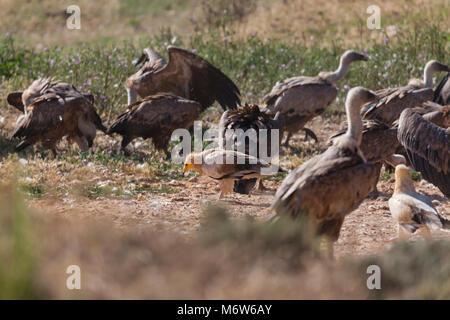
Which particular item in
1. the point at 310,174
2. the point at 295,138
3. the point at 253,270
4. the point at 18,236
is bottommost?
the point at 253,270

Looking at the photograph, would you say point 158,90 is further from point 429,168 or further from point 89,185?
point 429,168

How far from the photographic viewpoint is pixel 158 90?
399 inches

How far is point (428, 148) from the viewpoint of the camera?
7.45 m

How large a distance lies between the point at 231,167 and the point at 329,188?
7.10 ft

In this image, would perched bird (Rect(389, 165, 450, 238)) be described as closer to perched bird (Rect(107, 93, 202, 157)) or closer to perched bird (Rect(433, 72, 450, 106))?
perched bird (Rect(107, 93, 202, 157))

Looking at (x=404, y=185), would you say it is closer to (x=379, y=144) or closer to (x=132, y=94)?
(x=379, y=144)

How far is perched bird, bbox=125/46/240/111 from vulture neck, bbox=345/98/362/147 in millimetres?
4453

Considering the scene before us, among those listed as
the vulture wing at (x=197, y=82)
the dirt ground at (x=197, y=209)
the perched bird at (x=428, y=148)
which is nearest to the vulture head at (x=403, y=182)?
the dirt ground at (x=197, y=209)

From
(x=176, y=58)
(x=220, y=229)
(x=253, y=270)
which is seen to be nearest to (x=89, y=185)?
(x=176, y=58)

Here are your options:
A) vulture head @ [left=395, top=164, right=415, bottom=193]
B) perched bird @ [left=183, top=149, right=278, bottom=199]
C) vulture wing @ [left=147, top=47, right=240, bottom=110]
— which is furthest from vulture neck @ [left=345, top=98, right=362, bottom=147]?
vulture wing @ [left=147, top=47, right=240, bottom=110]

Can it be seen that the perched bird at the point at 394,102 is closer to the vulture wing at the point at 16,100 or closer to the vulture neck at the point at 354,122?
the vulture neck at the point at 354,122

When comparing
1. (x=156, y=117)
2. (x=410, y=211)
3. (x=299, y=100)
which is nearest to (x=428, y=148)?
(x=410, y=211)

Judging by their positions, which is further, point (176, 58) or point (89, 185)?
point (176, 58)
